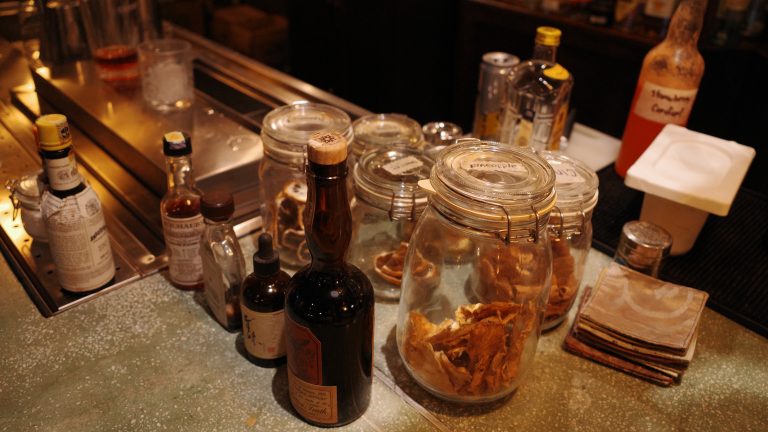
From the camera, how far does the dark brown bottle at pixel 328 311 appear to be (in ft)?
1.84

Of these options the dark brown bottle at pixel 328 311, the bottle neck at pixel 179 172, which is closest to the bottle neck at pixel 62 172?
the bottle neck at pixel 179 172

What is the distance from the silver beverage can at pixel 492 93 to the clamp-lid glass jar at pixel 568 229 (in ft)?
1.31

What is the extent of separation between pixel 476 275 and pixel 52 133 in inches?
21.7

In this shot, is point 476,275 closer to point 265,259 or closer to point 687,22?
point 265,259

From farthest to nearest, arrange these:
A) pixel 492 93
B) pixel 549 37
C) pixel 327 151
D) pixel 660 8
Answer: pixel 660 8 → pixel 492 93 → pixel 549 37 → pixel 327 151

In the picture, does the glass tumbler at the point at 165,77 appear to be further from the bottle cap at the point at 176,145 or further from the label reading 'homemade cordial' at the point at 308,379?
the label reading 'homemade cordial' at the point at 308,379

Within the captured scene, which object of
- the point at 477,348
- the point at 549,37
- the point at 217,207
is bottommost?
the point at 477,348

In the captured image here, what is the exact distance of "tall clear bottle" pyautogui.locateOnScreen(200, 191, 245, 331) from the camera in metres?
0.74

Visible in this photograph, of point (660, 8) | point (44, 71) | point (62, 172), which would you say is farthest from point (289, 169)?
point (660, 8)

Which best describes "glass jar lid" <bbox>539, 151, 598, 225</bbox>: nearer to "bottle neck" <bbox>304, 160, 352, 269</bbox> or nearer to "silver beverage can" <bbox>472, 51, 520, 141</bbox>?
"bottle neck" <bbox>304, 160, 352, 269</bbox>

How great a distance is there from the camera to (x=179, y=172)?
2.72ft

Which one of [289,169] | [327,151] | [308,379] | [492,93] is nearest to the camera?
[327,151]

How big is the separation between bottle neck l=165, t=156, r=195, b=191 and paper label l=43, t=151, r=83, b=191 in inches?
4.7

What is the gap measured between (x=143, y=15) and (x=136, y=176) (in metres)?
0.59
